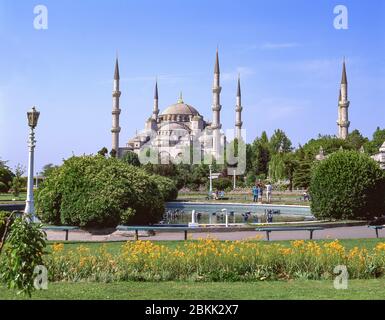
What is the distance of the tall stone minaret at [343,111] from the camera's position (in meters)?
68.7

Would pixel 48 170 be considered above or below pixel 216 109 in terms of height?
below

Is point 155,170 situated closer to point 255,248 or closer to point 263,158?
point 263,158

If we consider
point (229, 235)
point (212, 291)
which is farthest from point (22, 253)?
point (229, 235)

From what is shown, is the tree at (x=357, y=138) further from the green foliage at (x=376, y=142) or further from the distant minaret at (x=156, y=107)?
the distant minaret at (x=156, y=107)

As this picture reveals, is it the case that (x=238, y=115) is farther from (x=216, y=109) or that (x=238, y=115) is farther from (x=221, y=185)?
(x=221, y=185)

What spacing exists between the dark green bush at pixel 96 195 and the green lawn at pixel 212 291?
7987mm

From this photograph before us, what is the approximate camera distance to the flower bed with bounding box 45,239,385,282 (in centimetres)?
800

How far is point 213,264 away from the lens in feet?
26.9

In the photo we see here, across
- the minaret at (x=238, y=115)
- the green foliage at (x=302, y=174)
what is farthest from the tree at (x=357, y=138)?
the green foliage at (x=302, y=174)

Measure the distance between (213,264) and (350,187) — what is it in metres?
10.7

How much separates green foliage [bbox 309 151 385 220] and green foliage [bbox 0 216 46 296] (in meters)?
13.6

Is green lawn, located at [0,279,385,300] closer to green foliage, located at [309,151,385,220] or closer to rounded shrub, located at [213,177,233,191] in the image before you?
green foliage, located at [309,151,385,220]

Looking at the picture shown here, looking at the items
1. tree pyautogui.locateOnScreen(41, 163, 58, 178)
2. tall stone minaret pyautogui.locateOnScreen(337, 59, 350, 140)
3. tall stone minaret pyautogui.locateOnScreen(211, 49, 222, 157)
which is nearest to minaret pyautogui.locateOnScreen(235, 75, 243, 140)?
tall stone minaret pyautogui.locateOnScreen(211, 49, 222, 157)

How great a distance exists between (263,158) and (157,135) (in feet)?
86.6
